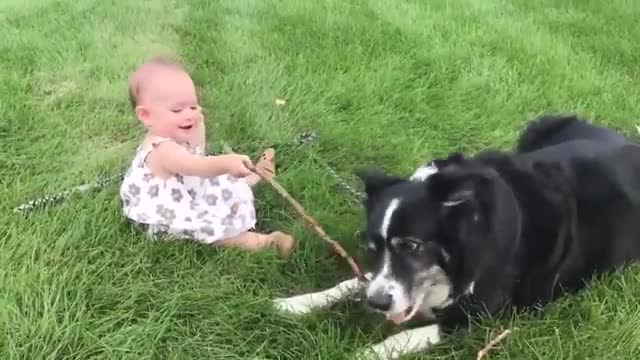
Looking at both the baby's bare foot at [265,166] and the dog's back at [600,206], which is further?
the baby's bare foot at [265,166]

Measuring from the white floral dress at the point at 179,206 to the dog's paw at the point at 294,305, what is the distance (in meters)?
0.40

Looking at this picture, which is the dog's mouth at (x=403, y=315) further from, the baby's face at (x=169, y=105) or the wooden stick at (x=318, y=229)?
the baby's face at (x=169, y=105)

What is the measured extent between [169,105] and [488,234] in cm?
127

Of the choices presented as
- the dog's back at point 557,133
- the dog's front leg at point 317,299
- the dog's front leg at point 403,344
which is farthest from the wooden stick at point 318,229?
the dog's back at point 557,133

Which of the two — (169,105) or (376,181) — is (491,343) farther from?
(169,105)

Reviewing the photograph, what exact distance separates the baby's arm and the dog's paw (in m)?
0.48

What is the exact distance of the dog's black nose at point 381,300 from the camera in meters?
2.40

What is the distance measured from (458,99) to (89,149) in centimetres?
199

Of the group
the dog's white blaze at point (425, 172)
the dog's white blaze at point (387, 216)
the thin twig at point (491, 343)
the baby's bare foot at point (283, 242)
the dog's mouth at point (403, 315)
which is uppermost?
the dog's white blaze at point (425, 172)

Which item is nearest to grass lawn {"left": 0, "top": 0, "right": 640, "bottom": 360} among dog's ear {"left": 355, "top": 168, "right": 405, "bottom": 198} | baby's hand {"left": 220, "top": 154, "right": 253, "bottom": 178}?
baby's hand {"left": 220, "top": 154, "right": 253, "bottom": 178}

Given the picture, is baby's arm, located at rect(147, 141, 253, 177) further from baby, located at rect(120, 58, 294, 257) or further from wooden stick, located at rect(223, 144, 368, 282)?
A: wooden stick, located at rect(223, 144, 368, 282)

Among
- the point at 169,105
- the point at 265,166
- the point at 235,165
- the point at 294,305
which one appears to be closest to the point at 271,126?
the point at 265,166

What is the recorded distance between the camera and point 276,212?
10.7ft

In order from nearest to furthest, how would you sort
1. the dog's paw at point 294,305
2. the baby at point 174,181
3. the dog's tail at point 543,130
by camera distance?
the dog's paw at point 294,305, the baby at point 174,181, the dog's tail at point 543,130
